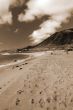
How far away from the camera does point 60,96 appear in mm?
10914

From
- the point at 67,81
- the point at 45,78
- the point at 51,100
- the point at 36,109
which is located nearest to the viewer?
the point at 36,109

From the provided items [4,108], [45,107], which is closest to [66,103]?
[45,107]

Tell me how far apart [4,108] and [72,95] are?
3805 mm

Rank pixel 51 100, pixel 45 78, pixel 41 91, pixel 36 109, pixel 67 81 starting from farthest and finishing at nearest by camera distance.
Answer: pixel 45 78 < pixel 67 81 < pixel 41 91 < pixel 51 100 < pixel 36 109

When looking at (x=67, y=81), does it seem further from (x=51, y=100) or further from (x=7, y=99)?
(x=7, y=99)

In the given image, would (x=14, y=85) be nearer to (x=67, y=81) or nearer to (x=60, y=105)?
(x=67, y=81)

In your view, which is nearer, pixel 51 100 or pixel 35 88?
pixel 51 100

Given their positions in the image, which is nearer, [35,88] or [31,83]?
[35,88]

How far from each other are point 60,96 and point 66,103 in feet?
2.84

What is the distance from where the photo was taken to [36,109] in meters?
9.76

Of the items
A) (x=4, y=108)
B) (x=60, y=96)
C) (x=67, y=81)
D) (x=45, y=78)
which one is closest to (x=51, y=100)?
(x=60, y=96)

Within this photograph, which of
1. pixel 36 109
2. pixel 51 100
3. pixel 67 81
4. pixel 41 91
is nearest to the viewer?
pixel 36 109

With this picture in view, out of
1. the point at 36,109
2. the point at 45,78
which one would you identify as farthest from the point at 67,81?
the point at 36,109

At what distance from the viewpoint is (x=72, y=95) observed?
11.0m
